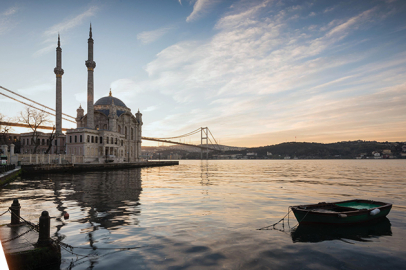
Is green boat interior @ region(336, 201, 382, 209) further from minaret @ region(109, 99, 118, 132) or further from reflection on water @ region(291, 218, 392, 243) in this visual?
minaret @ region(109, 99, 118, 132)

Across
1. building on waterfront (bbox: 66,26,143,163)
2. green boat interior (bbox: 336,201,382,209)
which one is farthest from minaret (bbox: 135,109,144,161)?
green boat interior (bbox: 336,201,382,209)

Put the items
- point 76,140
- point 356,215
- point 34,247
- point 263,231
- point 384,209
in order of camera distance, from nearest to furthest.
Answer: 1. point 34,247
2. point 263,231
3. point 356,215
4. point 384,209
5. point 76,140

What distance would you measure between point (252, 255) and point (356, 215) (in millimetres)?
5783

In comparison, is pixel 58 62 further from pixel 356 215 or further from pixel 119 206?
pixel 356 215

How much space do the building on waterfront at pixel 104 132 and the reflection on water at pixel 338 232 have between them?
2082 inches

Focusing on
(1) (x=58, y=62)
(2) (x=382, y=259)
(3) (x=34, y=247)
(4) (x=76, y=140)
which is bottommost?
(2) (x=382, y=259)

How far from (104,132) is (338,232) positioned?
58.6 metres

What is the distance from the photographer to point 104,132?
201 ft

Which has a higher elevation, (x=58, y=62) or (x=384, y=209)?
(x=58, y=62)

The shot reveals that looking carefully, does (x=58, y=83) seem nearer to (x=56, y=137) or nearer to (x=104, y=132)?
(x=56, y=137)

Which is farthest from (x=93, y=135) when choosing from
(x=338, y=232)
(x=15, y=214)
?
(x=338, y=232)

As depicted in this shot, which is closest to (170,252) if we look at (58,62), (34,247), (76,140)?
(34,247)

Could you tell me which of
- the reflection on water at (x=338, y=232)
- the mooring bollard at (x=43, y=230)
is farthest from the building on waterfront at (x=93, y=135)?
the reflection on water at (x=338, y=232)

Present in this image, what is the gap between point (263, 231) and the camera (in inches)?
397
